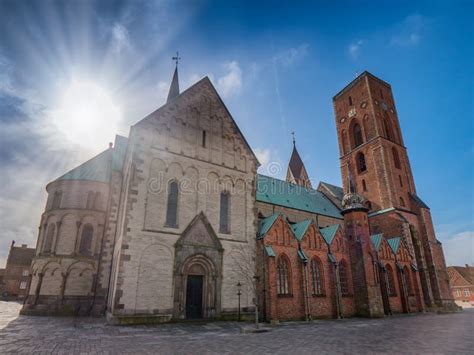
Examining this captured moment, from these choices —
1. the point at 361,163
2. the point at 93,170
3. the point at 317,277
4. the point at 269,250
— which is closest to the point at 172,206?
the point at 269,250

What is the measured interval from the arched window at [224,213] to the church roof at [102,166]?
10.9 metres

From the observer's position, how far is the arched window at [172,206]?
19.7m

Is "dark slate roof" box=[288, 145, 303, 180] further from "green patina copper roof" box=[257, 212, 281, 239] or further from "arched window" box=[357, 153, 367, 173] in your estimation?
"green patina copper roof" box=[257, 212, 281, 239]

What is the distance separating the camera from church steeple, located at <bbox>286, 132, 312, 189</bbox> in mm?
54281

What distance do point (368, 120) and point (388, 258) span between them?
22666 millimetres

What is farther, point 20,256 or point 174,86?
point 20,256

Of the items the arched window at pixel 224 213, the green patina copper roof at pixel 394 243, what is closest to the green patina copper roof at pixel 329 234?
the green patina copper roof at pixel 394 243

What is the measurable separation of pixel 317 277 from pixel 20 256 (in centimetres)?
6331

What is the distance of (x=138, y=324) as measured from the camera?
1638 centimetres

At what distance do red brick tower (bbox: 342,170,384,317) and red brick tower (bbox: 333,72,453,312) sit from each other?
10758 millimetres

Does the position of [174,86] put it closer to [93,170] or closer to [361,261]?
[93,170]

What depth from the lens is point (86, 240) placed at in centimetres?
2522

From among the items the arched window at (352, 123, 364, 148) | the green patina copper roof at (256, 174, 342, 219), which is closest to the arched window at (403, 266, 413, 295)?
the green patina copper roof at (256, 174, 342, 219)

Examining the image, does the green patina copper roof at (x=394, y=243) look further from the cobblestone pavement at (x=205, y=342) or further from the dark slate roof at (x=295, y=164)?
the dark slate roof at (x=295, y=164)
